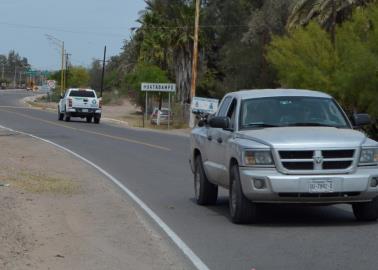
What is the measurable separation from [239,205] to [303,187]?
3.48 feet

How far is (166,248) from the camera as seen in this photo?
9664mm

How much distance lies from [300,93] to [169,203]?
3.29m

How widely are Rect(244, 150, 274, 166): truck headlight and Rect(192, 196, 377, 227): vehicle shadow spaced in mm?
1076

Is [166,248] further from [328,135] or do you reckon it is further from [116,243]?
[328,135]

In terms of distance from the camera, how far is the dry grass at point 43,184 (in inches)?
612

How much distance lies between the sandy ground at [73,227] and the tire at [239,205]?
1178 millimetres

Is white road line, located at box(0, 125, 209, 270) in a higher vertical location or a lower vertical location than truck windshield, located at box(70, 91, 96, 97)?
lower

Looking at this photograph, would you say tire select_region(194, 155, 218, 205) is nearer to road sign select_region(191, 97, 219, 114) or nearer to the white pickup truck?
road sign select_region(191, 97, 219, 114)

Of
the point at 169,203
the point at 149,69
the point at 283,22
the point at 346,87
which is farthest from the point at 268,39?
the point at 169,203

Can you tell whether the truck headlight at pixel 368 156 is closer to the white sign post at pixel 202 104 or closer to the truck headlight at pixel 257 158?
the truck headlight at pixel 257 158

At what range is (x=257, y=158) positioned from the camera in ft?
34.5

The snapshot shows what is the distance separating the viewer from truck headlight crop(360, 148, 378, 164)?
10492 mm

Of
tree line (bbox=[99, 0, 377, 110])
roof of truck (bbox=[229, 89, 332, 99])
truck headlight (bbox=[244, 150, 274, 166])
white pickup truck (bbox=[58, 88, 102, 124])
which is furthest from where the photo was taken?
white pickup truck (bbox=[58, 88, 102, 124])

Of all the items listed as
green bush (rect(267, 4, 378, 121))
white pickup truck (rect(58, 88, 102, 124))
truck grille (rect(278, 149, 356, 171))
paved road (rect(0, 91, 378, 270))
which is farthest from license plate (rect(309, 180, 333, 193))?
white pickup truck (rect(58, 88, 102, 124))
